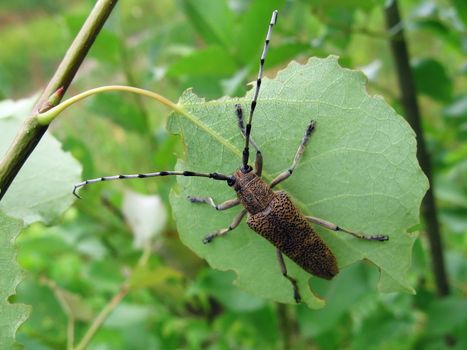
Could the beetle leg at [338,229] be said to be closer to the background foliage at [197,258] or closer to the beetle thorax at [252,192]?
the beetle thorax at [252,192]

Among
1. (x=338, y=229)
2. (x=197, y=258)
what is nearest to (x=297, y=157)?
(x=338, y=229)

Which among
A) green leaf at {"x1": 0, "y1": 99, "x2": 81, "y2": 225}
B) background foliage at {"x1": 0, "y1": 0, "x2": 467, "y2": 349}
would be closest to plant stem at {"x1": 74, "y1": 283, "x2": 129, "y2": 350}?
background foliage at {"x1": 0, "y1": 0, "x2": 467, "y2": 349}

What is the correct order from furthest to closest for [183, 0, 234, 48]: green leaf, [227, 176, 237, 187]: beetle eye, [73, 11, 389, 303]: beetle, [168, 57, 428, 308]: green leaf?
[183, 0, 234, 48]: green leaf < [227, 176, 237, 187]: beetle eye < [73, 11, 389, 303]: beetle < [168, 57, 428, 308]: green leaf

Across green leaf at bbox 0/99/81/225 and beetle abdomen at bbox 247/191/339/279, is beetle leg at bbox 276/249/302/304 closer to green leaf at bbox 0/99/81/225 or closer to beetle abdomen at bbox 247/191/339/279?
beetle abdomen at bbox 247/191/339/279

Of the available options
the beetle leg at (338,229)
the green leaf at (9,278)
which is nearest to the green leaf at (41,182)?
the green leaf at (9,278)

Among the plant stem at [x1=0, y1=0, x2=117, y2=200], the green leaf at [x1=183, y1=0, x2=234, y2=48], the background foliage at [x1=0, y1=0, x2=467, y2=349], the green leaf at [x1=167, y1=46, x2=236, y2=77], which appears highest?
the plant stem at [x1=0, y1=0, x2=117, y2=200]

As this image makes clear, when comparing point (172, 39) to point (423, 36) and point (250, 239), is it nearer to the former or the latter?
point (250, 239)

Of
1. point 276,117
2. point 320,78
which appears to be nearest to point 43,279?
point 276,117

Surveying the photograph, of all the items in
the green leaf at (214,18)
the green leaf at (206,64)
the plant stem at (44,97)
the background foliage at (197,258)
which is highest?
the plant stem at (44,97)
